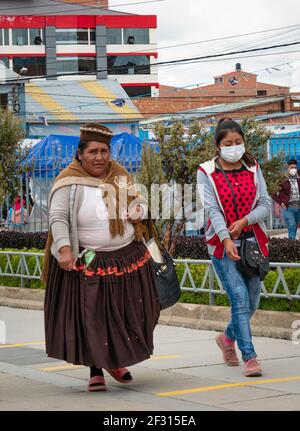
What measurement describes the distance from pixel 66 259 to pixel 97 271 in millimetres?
266

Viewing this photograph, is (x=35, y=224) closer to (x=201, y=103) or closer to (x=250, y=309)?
(x=250, y=309)

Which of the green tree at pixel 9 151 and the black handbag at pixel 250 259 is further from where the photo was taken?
the green tree at pixel 9 151

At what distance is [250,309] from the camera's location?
8.10 meters

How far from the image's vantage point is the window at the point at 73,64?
282 feet

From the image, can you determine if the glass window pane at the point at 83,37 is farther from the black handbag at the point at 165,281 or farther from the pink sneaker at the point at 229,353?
the black handbag at the point at 165,281

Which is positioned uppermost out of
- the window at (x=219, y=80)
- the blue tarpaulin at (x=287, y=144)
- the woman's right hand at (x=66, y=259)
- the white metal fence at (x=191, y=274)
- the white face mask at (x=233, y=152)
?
the window at (x=219, y=80)

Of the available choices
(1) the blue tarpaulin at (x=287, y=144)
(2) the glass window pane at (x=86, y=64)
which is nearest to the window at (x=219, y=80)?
(2) the glass window pane at (x=86, y=64)

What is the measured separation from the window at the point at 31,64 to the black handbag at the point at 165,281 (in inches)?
3089

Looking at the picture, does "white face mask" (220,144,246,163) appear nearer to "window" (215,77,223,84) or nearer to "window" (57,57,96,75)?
"window" (57,57,96,75)

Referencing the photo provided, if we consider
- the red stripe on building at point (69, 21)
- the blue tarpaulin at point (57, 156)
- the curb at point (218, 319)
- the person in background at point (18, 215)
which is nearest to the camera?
the curb at point (218, 319)

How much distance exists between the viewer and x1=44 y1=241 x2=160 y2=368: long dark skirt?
734cm

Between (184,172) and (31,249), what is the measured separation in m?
2.60

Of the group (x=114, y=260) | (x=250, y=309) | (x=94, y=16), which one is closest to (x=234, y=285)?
(x=250, y=309)

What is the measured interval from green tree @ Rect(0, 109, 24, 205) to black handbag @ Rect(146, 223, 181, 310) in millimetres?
10409
